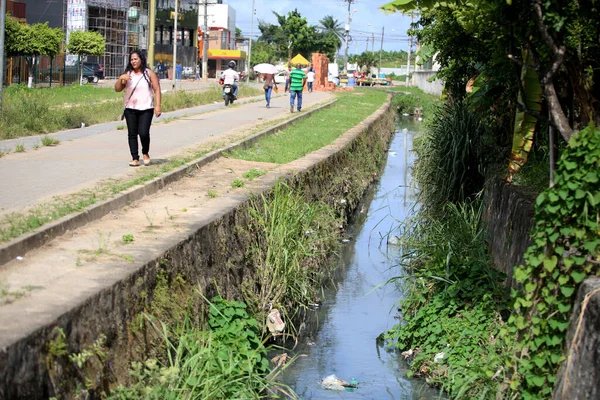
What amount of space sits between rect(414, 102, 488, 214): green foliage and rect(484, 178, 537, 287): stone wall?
204cm

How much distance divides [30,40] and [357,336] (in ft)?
115

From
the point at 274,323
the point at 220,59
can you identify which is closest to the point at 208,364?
the point at 274,323

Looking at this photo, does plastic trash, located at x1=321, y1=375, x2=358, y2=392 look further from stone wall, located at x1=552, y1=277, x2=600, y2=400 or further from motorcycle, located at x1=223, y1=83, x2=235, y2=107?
motorcycle, located at x1=223, y1=83, x2=235, y2=107

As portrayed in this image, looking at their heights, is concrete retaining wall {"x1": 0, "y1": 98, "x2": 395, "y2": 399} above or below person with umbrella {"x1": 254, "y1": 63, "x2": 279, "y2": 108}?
below

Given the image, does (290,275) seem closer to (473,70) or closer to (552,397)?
(552,397)

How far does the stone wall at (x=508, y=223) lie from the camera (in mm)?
7516

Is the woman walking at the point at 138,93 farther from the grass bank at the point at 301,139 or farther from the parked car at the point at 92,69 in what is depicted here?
the parked car at the point at 92,69

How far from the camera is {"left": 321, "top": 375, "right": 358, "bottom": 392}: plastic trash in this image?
25.0ft

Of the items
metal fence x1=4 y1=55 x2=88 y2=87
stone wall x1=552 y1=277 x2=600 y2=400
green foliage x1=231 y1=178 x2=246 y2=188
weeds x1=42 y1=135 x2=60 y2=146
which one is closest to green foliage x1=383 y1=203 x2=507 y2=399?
stone wall x1=552 y1=277 x2=600 y2=400

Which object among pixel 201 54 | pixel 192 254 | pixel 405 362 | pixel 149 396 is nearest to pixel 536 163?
pixel 405 362

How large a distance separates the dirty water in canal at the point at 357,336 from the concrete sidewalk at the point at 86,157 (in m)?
2.95

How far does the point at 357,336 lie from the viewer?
9266 mm

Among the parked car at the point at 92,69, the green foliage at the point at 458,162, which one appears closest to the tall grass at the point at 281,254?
the green foliage at the point at 458,162

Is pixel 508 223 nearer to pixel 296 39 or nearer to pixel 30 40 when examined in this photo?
pixel 30 40
